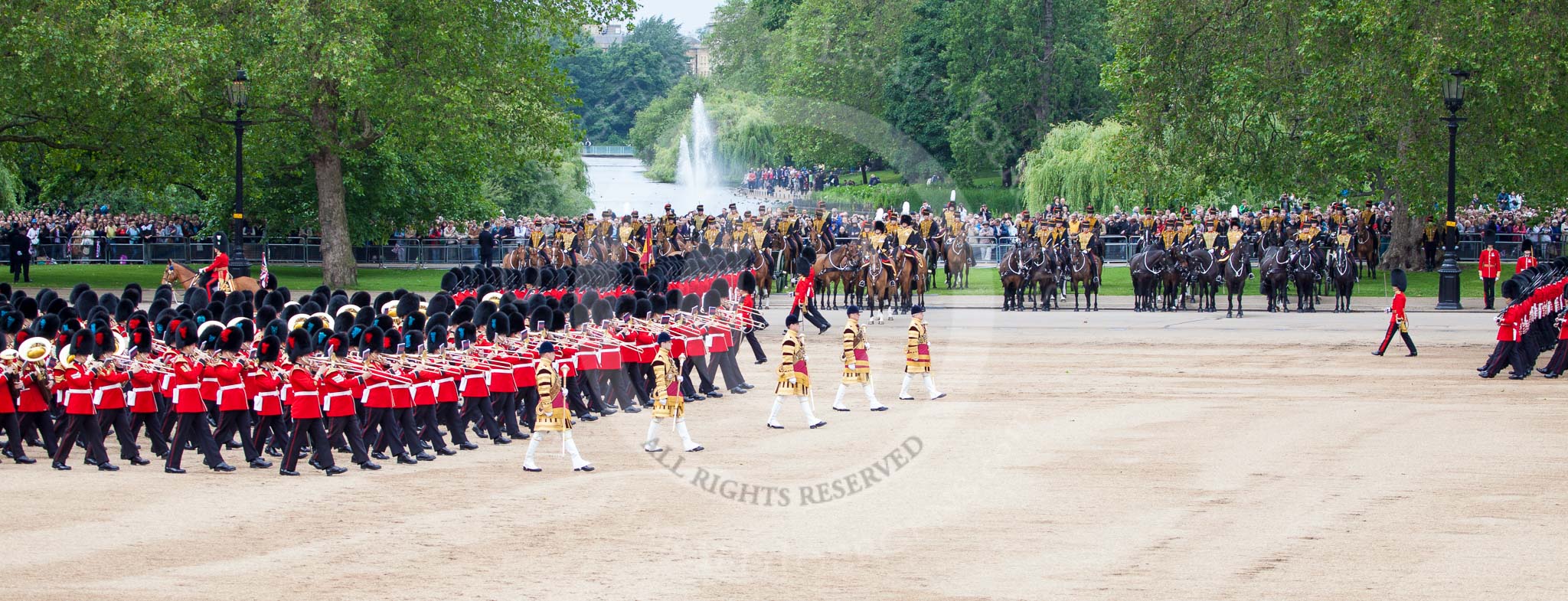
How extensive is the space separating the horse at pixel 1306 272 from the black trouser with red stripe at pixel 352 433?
20.7 metres

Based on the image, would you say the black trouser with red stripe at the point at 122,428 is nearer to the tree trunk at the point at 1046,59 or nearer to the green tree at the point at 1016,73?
the green tree at the point at 1016,73

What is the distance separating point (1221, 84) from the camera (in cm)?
3753

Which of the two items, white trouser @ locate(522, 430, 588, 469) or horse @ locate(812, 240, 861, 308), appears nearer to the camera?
white trouser @ locate(522, 430, 588, 469)

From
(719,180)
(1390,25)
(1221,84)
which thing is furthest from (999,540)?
(719,180)

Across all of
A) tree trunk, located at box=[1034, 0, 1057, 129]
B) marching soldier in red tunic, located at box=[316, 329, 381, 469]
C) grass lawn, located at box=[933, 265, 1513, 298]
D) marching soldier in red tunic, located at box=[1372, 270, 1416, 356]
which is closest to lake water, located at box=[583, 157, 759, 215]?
grass lawn, located at box=[933, 265, 1513, 298]

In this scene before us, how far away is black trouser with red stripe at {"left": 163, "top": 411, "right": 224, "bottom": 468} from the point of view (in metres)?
14.4

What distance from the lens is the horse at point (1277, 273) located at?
30.7 metres

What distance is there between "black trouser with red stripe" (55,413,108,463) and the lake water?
3093cm

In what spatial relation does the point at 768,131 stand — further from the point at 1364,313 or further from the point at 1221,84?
the point at 1364,313

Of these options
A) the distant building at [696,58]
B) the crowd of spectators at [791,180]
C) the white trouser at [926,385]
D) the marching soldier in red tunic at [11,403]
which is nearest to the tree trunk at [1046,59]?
the crowd of spectators at [791,180]

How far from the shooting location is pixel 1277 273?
101 feet

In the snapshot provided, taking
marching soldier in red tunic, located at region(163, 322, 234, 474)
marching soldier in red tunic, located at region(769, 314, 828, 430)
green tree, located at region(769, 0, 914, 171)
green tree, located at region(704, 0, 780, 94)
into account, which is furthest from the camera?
green tree, located at region(704, 0, 780, 94)

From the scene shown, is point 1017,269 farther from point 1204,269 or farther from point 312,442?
point 312,442

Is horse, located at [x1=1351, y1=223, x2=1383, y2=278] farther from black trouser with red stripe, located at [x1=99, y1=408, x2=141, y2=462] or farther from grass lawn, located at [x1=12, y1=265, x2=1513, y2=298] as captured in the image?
black trouser with red stripe, located at [x1=99, y1=408, x2=141, y2=462]
